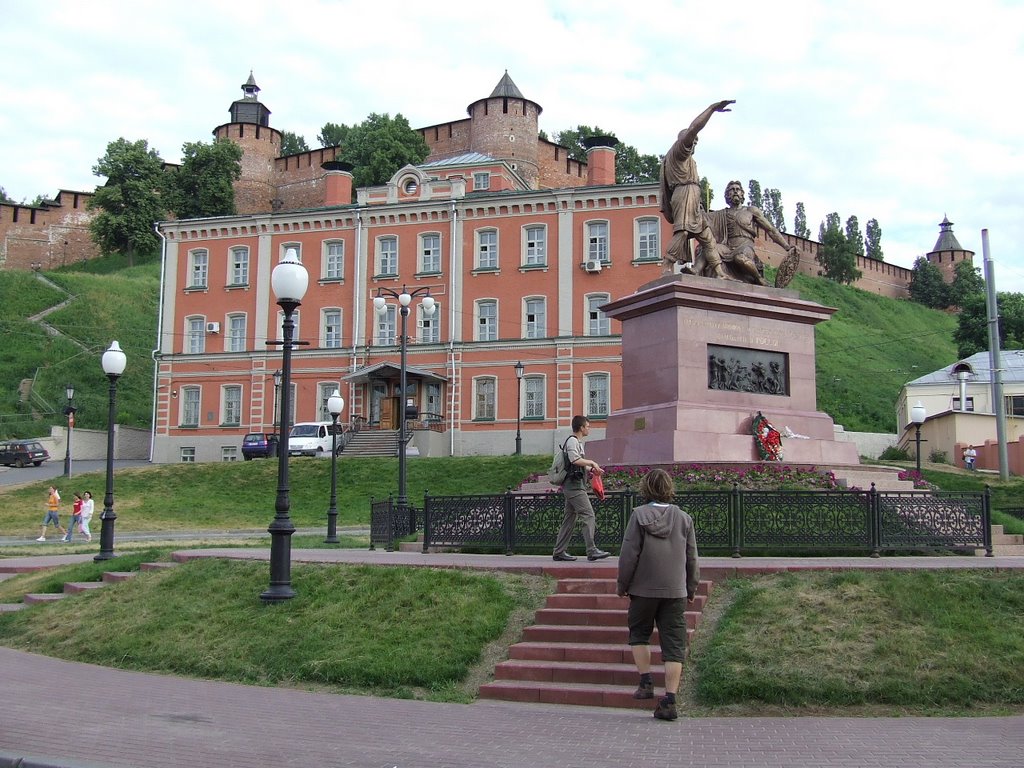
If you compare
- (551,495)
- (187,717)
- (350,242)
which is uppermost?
(350,242)

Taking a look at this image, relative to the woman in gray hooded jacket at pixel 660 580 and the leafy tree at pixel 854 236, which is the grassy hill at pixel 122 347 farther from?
the woman in gray hooded jacket at pixel 660 580

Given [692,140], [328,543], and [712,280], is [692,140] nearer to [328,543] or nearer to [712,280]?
[712,280]

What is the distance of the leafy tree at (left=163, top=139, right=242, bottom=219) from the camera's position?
275 feet

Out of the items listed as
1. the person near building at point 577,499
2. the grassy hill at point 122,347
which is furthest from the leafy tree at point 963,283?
the person near building at point 577,499

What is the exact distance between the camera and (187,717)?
845 centimetres

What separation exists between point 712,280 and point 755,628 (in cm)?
1039

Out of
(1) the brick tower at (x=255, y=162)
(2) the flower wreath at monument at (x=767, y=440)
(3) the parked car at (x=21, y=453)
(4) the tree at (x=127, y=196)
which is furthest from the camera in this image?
(1) the brick tower at (x=255, y=162)

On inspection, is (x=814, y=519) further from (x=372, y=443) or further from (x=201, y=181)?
(x=201, y=181)

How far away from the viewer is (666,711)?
821cm

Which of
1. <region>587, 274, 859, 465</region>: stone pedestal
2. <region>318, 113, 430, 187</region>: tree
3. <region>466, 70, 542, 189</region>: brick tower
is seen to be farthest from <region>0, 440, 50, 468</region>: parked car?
<region>587, 274, 859, 465</region>: stone pedestal

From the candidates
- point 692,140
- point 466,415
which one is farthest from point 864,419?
point 692,140

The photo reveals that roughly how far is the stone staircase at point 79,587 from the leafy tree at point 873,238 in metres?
114

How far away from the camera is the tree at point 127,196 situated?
82875 mm

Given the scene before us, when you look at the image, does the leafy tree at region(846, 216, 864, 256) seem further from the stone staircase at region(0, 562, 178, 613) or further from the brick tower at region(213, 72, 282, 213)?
the stone staircase at region(0, 562, 178, 613)
